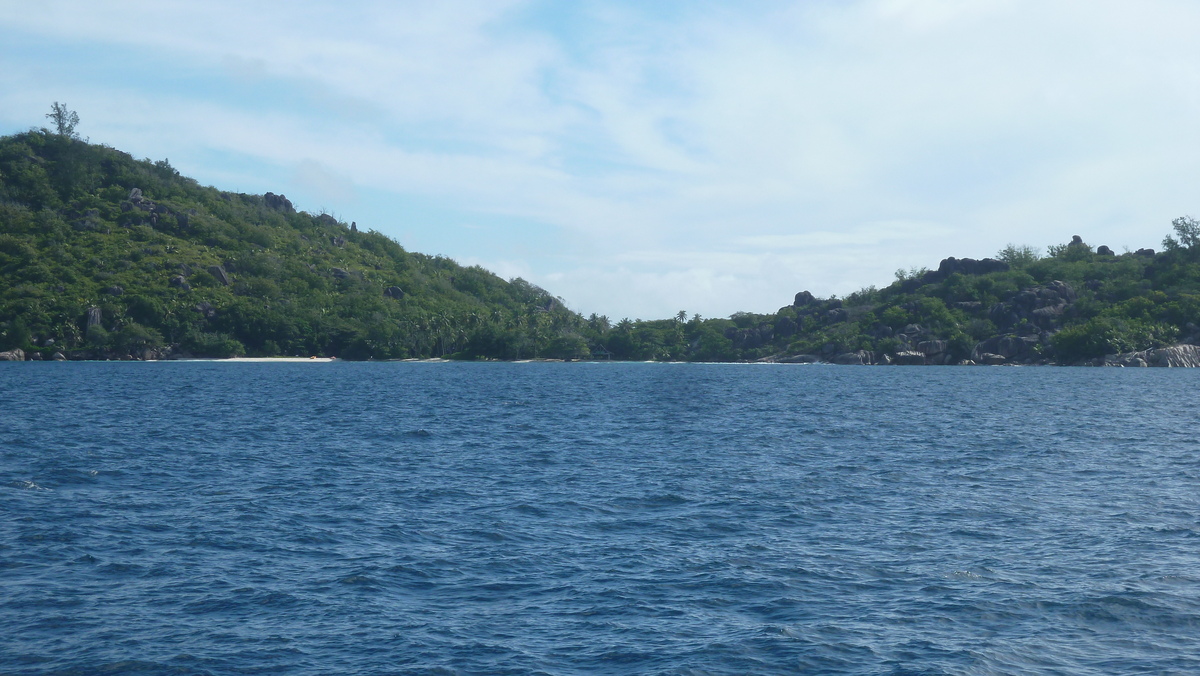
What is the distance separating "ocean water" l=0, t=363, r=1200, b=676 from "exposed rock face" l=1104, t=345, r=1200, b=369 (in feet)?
439

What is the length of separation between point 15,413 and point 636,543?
54.8 m

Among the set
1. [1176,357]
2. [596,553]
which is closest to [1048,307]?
[1176,357]

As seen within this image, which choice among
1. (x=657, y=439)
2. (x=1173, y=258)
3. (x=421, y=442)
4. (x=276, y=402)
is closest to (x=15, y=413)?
(x=276, y=402)

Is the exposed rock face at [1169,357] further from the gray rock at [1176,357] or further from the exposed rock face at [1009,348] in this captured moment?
the exposed rock face at [1009,348]

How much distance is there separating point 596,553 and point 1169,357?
575 ft

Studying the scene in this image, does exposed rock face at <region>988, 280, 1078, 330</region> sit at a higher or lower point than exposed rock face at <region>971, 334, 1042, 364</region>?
higher

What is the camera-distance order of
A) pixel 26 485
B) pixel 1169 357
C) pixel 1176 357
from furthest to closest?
pixel 1176 357, pixel 1169 357, pixel 26 485

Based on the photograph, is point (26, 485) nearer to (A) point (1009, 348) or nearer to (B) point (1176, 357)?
(B) point (1176, 357)

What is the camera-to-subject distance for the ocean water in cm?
1580

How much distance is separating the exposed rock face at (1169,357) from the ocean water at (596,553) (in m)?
134

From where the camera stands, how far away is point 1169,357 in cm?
16038

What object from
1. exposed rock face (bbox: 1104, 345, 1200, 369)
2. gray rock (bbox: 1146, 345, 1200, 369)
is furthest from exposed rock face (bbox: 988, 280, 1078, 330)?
gray rock (bbox: 1146, 345, 1200, 369)

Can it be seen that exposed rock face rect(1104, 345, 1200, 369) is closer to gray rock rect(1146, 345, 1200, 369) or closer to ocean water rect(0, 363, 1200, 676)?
gray rock rect(1146, 345, 1200, 369)

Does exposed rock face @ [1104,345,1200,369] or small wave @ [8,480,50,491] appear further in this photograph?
exposed rock face @ [1104,345,1200,369]
